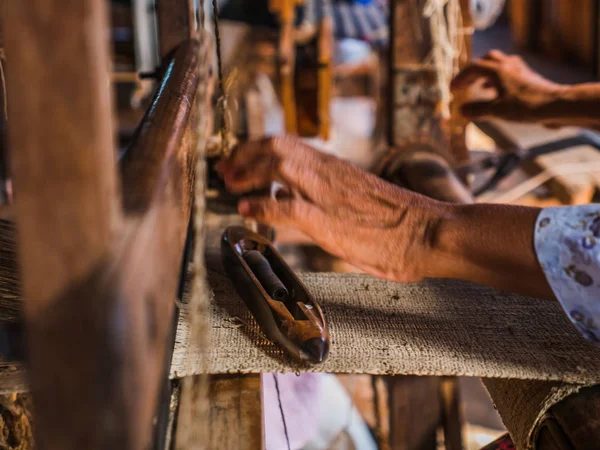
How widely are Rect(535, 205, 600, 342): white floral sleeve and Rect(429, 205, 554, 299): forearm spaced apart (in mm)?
17

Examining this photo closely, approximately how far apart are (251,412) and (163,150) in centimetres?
37

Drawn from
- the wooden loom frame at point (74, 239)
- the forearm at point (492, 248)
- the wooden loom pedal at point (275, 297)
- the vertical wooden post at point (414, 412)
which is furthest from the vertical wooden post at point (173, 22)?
the vertical wooden post at point (414, 412)

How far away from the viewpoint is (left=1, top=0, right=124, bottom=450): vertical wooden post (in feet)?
1.25

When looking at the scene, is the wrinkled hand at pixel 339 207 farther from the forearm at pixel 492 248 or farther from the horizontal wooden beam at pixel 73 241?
the horizontal wooden beam at pixel 73 241

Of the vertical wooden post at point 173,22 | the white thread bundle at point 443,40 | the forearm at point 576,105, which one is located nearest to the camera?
the vertical wooden post at point 173,22

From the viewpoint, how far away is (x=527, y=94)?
1604mm

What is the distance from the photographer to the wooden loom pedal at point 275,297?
30.5 inches

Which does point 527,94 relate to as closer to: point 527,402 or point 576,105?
point 576,105

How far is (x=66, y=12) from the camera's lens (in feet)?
1.23

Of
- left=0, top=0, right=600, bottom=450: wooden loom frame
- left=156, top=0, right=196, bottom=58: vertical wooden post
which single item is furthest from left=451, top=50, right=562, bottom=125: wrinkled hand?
left=0, top=0, right=600, bottom=450: wooden loom frame

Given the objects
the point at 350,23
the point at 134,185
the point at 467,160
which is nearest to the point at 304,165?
the point at 134,185

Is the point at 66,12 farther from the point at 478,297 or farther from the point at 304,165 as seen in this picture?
the point at 478,297

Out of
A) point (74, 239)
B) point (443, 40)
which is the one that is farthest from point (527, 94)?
point (74, 239)

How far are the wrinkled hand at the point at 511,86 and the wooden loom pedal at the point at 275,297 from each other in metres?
0.85
